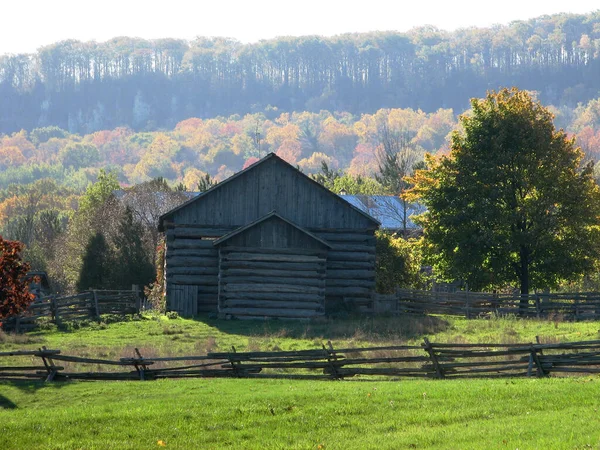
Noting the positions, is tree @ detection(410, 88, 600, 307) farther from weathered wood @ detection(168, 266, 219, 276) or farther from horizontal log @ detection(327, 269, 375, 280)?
weathered wood @ detection(168, 266, 219, 276)

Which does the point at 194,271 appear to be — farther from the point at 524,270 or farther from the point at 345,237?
the point at 524,270

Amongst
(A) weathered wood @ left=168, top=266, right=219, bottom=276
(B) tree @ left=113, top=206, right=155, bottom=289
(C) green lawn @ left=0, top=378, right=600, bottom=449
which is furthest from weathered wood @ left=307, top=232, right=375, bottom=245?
(C) green lawn @ left=0, top=378, right=600, bottom=449

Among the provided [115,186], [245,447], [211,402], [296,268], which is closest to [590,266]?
[296,268]

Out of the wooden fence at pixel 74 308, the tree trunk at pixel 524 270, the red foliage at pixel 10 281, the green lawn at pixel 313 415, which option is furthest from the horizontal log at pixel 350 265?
the green lawn at pixel 313 415

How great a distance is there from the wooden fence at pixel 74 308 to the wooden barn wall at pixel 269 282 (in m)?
4.70

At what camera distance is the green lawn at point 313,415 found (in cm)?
1706

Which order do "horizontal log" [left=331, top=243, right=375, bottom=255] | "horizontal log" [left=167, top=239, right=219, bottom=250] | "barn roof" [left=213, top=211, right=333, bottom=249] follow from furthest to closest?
"horizontal log" [left=331, top=243, right=375, bottom=255] < "horizontal log" [left=167, top=239, right=219, bottom=250] < "barn roof" [left=213, top=211, right=333, bottom=249]

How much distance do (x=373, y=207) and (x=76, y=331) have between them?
4264cm

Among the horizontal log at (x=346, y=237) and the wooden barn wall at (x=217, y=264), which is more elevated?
the horizontal log at (x=346, y=237)

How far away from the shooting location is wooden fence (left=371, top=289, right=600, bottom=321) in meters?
41.6

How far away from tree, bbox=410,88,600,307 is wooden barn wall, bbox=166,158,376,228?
4.13 metres

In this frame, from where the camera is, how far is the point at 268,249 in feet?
140

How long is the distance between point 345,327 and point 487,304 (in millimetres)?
8886

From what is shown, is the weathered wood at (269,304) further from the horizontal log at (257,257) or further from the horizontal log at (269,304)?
the horizontal log at (257,257)
